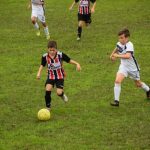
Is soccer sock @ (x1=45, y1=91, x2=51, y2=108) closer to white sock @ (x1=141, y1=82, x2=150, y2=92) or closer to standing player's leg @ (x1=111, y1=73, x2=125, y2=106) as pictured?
standing player's leg @ (x1=111, y1=73, x2=125, y2=106)

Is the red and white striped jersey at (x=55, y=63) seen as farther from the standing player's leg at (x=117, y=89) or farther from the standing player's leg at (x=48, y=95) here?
the standing player's leg at (x=117, y=89)

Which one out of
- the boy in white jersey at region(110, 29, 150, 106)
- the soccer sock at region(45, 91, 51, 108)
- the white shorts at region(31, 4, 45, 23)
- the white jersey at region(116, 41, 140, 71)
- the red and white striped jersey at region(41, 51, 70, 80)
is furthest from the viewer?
the white shorts at region(31, 4, 45, 23)

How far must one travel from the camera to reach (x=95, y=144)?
11.0 meters

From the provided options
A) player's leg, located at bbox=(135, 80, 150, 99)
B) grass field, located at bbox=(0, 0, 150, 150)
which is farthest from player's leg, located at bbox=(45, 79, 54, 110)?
player's leg, located at bbox=(135, 80, 150, 99)

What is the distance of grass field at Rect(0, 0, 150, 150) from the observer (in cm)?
1141

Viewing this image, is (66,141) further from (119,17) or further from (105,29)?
(119,17)

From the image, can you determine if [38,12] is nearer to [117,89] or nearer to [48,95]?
[117,89]

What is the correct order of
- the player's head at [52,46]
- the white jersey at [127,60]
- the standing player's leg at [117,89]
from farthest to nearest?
the standing player's leg at [117,89] < the white jersey at [127,60] < the player's head at [52,46]

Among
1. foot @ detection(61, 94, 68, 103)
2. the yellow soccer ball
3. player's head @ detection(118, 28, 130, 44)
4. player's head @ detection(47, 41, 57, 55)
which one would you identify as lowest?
the yellow soccer ball

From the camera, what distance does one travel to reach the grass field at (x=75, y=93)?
11.4m

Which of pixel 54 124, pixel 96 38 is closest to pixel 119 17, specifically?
pixel 96 38

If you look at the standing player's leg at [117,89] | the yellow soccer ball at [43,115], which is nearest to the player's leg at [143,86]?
the standing player's leg at [117,89]

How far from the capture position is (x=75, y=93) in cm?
1551

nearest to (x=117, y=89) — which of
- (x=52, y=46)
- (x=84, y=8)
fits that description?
(x=52, y=46)
